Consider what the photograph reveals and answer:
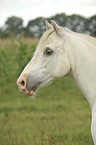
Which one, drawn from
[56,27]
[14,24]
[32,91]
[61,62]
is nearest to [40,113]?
[32,91]

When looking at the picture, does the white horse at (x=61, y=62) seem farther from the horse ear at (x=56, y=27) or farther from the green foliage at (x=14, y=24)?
the green foliage at (x=14, y=24)

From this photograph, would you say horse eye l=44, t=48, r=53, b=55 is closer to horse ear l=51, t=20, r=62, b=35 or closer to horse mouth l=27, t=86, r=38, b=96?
horse ear l=51, t=20, r=62, b=35

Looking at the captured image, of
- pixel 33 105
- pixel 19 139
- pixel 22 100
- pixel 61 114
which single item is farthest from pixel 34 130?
pixel 22 100

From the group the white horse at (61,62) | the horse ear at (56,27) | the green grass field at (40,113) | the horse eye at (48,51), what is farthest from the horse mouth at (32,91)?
the green grass field at (40,113)

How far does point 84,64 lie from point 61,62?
0.25m

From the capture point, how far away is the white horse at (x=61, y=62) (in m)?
2.20

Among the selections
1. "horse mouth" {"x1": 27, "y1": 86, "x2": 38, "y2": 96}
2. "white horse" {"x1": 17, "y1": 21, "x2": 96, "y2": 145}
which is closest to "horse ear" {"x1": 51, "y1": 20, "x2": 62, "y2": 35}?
"white horse" {"x1": 17, "y1": 21, "x2": 96, "y2": 145}

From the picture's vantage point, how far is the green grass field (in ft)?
14.1

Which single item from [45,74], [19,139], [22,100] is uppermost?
[45,74]

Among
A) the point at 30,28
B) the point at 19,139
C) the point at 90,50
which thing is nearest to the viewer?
the point at 90,50

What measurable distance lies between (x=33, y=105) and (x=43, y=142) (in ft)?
9.46

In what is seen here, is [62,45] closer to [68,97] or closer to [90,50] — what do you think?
[90,50]

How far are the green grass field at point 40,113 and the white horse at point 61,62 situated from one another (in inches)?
83.0

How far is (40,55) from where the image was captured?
2258 millimetres
